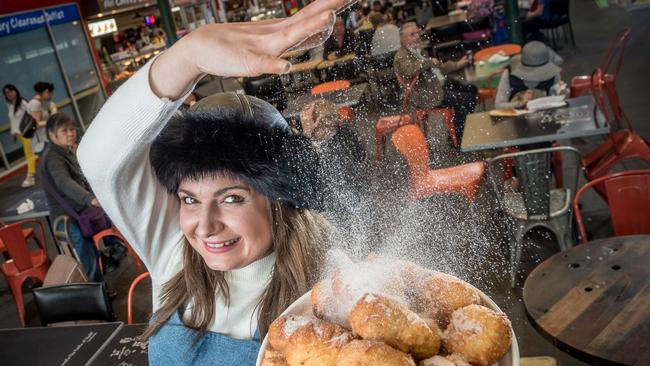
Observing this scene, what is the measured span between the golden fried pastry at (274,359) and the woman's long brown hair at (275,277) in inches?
14.4

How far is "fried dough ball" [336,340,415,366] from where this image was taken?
921 millimetres

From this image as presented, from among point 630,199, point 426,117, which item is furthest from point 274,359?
point 426,117

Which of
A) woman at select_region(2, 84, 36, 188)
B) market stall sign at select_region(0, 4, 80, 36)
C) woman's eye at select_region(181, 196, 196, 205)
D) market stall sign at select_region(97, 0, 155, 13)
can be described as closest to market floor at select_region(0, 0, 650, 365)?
woman's eye at select_region(181, 196, 196, 205)

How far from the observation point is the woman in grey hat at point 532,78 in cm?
540

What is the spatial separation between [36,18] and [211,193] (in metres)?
12.5

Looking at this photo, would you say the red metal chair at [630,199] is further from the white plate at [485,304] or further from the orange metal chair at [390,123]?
the white plate at [485,304]

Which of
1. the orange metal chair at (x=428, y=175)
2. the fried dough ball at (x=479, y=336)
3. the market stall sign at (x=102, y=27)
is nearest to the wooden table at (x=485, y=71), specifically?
the orange metal chair at (x=428, y=175)

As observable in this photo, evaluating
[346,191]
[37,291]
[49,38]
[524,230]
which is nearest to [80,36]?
[49,38]

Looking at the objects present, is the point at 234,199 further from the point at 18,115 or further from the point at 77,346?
the point at 18,115

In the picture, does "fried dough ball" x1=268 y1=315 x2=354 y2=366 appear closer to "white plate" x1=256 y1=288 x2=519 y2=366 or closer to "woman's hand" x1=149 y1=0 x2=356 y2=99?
"white plate" x1=256 y1=288 x2=519 y2=366

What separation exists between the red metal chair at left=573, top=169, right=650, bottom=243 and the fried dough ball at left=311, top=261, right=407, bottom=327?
2.40 meters

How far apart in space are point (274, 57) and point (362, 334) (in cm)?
49

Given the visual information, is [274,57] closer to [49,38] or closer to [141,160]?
[141,160]

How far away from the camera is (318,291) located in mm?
1168
